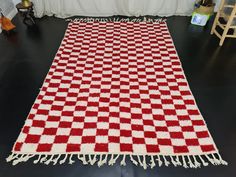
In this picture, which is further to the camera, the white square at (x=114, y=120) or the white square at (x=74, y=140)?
the white square at (x=114, y=120)

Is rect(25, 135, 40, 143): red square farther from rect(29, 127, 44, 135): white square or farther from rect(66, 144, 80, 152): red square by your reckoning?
rect(66, 144, 80, 152): red square

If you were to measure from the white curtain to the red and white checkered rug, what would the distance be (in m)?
0.89

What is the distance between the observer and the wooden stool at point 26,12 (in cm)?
271

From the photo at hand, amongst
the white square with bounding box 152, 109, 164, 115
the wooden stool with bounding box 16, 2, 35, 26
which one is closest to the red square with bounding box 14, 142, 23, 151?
the white square with bounding box 152, 109, 164, 115

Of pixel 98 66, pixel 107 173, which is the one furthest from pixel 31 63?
pixel 107 173

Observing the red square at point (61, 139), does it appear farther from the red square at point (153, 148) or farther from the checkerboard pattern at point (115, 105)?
the red square at point (153, 148)

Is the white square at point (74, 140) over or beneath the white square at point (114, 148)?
over

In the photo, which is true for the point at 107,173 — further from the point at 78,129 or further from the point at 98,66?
the point at 98,66

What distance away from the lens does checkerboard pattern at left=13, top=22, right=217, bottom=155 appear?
56.2 inches

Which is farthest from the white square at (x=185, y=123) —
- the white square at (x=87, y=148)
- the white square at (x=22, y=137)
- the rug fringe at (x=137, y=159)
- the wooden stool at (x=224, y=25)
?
the wooden stool at (x=224, y=25)

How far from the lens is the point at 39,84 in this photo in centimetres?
192

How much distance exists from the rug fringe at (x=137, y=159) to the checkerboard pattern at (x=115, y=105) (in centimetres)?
3

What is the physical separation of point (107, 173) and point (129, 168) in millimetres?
146

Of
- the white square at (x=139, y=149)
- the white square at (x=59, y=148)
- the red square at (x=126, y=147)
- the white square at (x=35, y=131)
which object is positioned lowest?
the white square at (x=139, y=149)
